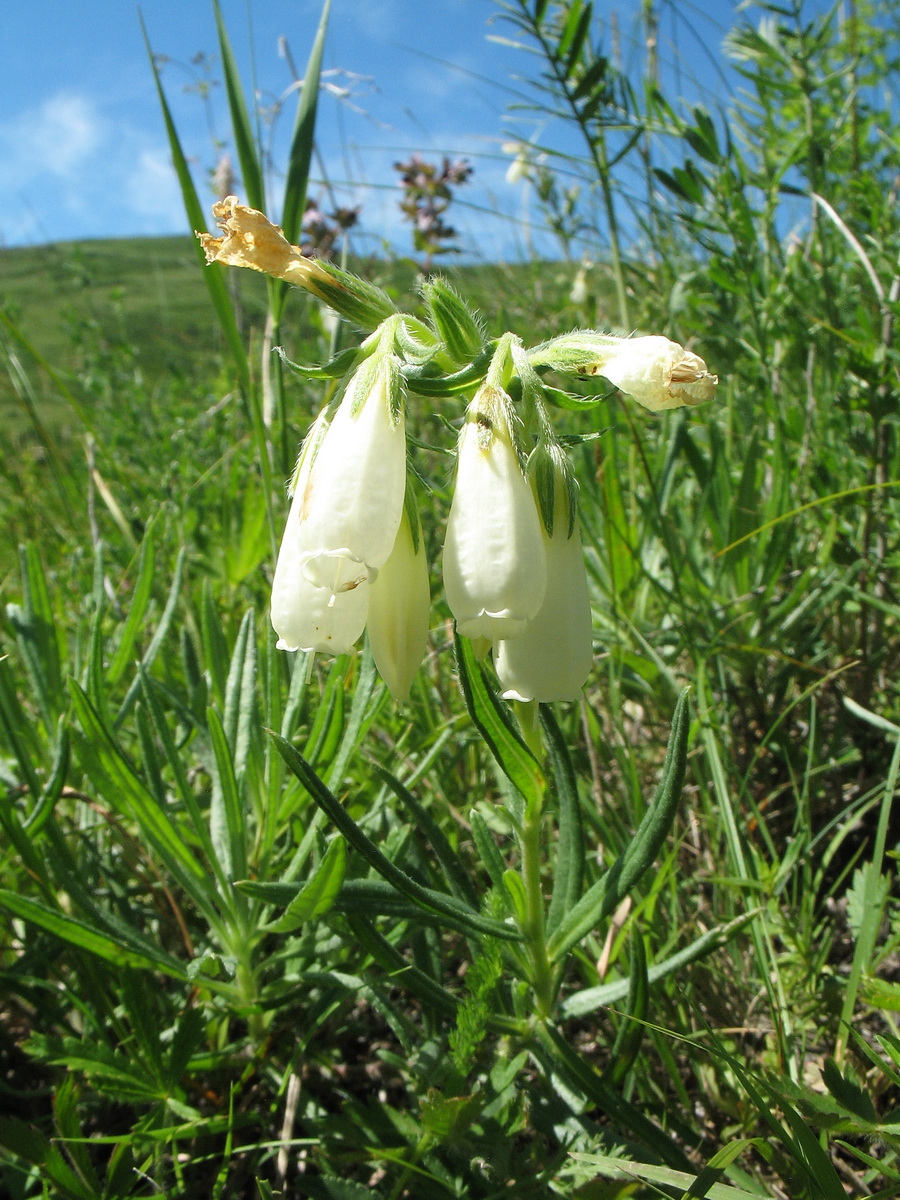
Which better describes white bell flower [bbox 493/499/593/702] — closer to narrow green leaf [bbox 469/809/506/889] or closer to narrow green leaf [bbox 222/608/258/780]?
narrow green leaf [bbox 469/809/506/889]

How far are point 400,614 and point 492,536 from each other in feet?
0.64

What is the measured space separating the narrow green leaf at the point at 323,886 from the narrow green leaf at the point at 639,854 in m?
0.37

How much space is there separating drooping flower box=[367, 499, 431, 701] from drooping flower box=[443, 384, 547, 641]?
0.36 feet

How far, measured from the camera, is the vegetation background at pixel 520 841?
4.12ft

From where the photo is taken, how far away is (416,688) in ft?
7.20

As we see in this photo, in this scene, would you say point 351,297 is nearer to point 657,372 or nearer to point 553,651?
point 657,372

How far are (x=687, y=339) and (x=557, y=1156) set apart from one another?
295cm

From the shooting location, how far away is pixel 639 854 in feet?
3.99

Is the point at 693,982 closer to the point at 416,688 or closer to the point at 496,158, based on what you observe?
the point at 416,688

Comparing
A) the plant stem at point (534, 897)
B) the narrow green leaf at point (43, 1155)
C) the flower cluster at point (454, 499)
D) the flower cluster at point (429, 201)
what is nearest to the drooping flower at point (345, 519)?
the flower cluster at point (454, 499)

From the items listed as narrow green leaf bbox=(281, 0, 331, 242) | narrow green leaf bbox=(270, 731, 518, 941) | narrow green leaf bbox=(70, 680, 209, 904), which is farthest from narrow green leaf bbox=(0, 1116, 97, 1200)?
narrow green leaf bbox=(281, 0, 331, 242)

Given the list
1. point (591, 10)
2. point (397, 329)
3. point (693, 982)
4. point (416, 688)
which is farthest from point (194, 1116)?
point (591, 10)

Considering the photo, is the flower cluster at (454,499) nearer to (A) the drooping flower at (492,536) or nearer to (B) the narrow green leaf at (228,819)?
(A) the drooping flower at (492,536)

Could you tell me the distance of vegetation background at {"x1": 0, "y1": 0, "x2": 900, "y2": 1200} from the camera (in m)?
1.26
